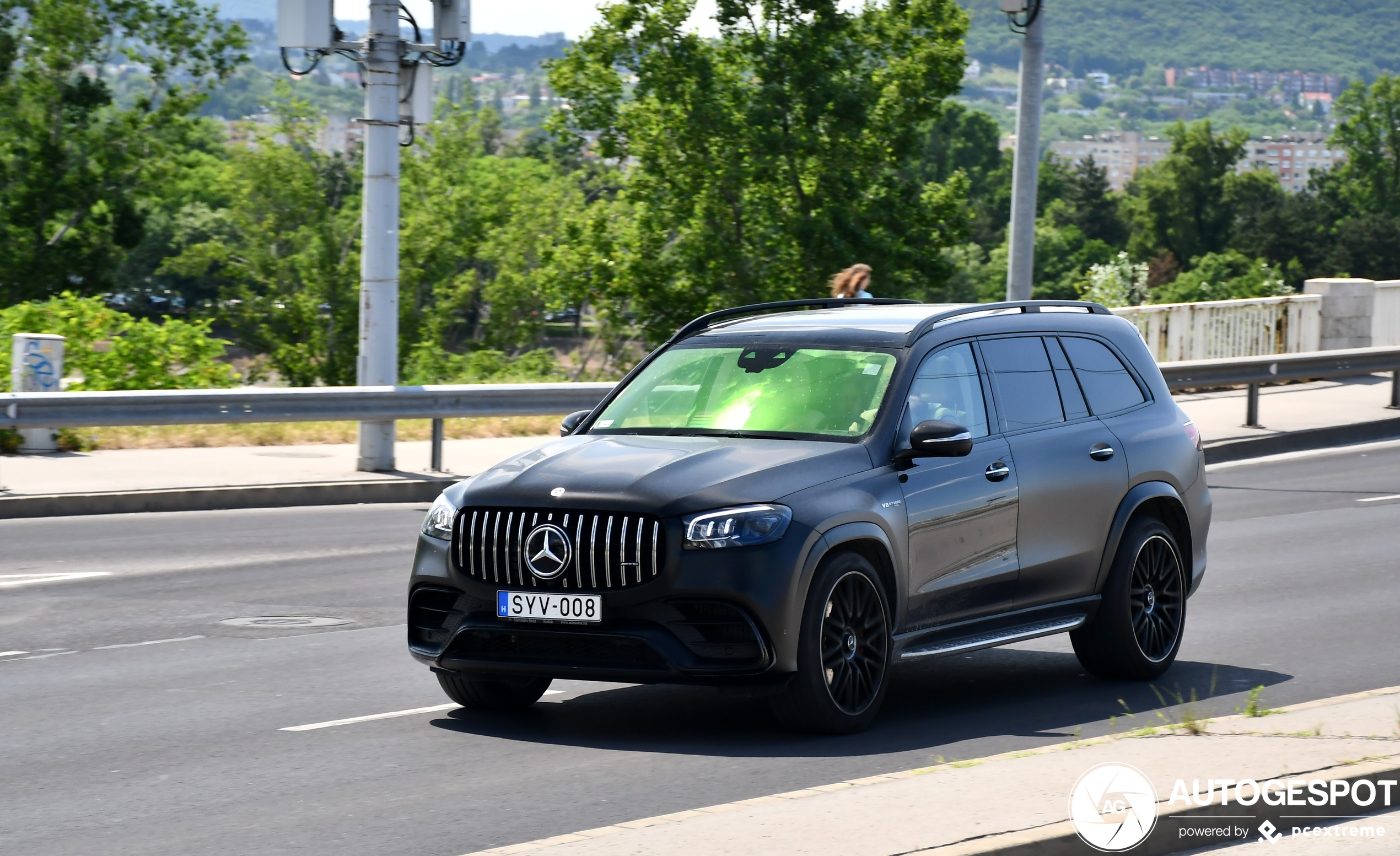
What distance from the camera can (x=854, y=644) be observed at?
7.14m

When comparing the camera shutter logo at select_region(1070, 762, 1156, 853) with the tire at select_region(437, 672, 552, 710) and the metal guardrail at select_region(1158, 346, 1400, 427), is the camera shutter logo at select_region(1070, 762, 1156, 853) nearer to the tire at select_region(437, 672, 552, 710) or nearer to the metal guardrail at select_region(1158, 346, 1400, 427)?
the tire at select_region(437, 672, 552, 710)

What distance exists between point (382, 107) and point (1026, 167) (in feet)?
21.0

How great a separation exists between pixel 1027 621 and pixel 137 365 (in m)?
13.9

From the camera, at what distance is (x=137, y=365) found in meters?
19.8

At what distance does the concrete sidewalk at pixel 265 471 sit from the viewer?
15.0 metres

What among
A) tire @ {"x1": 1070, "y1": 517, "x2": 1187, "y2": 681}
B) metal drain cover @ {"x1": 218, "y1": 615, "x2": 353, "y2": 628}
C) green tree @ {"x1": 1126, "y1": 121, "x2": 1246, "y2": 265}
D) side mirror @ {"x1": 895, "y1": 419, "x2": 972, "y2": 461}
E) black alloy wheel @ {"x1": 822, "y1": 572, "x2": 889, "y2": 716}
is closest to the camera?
black alloy wheel @ {"x1": 822, "y1": 572, "x2": 889, "y2": 716}

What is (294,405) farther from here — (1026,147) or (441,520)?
Result: (441,520)

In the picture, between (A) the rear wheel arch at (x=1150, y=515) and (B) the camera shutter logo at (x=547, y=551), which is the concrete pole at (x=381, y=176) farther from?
(B) the camera shutter logo at (x=547, y=551)

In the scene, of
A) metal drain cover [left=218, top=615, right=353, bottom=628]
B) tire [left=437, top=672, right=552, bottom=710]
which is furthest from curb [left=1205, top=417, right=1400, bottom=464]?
tire [left=437, top=672, right=552, bottom=710]

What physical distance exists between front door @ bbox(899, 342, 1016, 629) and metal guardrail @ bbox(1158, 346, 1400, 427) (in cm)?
1278

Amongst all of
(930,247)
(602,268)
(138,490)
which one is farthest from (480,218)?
(138,490)

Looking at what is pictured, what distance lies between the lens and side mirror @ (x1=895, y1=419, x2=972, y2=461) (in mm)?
7348

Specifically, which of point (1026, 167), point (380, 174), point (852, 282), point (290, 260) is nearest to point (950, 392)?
point (852, 282)

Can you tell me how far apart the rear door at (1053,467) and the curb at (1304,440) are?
11342 mm
